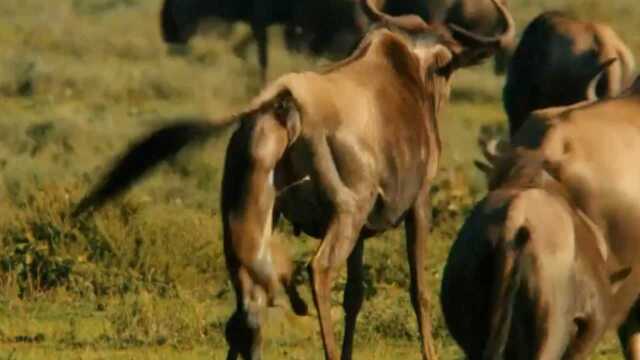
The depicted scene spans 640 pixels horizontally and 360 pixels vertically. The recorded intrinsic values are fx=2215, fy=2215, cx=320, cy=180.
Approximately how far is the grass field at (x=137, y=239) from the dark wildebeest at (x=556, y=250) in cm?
196

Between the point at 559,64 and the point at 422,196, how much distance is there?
265 inches

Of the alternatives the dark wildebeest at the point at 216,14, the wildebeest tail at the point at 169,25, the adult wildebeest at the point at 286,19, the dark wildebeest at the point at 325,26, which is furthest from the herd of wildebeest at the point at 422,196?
the wildebeest tail at the point at 169,25

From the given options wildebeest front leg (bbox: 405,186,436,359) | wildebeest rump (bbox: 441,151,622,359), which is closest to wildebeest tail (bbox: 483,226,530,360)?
wildebeest rump (bbox: 441,151,622,359)

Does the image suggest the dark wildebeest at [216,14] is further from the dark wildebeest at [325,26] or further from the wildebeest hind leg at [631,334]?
the wildebeest hind leg at [631,334]

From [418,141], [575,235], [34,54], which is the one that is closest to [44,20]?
[34,54]

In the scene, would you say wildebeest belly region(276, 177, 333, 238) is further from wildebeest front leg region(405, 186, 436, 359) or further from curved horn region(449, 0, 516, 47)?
curved horn region(449, 0, 516, 47)

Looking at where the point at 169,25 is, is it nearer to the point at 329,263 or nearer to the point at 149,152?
the point at 329,263

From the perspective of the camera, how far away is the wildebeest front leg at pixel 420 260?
40.6 ft

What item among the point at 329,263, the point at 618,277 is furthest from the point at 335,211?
the point at 618,277

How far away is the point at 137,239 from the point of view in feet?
50.8

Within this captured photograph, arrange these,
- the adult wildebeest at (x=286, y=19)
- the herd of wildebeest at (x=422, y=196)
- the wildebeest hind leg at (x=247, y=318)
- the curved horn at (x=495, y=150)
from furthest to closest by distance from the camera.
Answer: the adult wildebeest at (x=286, y=19)
the wildebeest hind leg at (x=247, y=318)
the curved horn at (x=495, y=150)
the herd of wildebeest at (x=422, y=196)

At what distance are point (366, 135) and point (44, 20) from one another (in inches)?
1205

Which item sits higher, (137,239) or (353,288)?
(353,288)

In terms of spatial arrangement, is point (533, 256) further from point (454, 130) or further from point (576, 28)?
point (454, 130)
